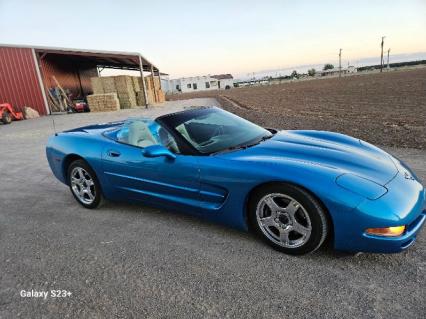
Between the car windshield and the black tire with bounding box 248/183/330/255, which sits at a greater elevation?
the car windshield

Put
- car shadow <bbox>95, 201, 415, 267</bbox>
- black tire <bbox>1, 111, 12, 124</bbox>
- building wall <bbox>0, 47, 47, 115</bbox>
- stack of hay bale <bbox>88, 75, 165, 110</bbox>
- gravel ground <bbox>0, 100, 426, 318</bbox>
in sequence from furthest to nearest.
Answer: stack of hay bale <bbox>88, 75, 165, 110</bbox> → building wall <bbox>0, 47, 47, 115</bbox> → black tire <bbox>1, 111, 12, 124</bbox> → car shadow <bbox>95, 201, 415, 267</bbox> → gravel ground <bbox>0, 100, 426, 318</bbox>

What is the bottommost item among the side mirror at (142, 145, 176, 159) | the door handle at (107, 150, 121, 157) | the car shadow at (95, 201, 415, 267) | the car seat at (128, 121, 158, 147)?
the car shadow at (95, 201, 415, 267)

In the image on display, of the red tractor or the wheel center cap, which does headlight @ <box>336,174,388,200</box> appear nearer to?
the wheel center cap

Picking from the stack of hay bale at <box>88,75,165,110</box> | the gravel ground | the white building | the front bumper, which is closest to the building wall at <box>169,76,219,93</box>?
the white building

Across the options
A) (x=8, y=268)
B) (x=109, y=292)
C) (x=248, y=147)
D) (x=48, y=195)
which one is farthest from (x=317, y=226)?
(x=48, y=195)

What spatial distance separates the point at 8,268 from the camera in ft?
8.73

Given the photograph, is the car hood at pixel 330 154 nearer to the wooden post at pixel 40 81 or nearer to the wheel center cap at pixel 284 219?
the wheel center cap at pixel 284 219

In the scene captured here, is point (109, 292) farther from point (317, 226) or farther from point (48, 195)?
point (48, 195)

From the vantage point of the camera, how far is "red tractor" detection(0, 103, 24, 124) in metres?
16.4

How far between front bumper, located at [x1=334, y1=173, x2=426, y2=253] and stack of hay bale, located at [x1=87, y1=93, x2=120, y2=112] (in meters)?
20.6

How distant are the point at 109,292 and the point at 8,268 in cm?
106

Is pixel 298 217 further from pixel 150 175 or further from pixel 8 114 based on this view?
pixel 8 114

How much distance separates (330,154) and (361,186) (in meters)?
0.61

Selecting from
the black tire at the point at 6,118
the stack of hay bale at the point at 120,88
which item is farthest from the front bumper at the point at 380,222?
the stack of hay bale at the point at 120,88
